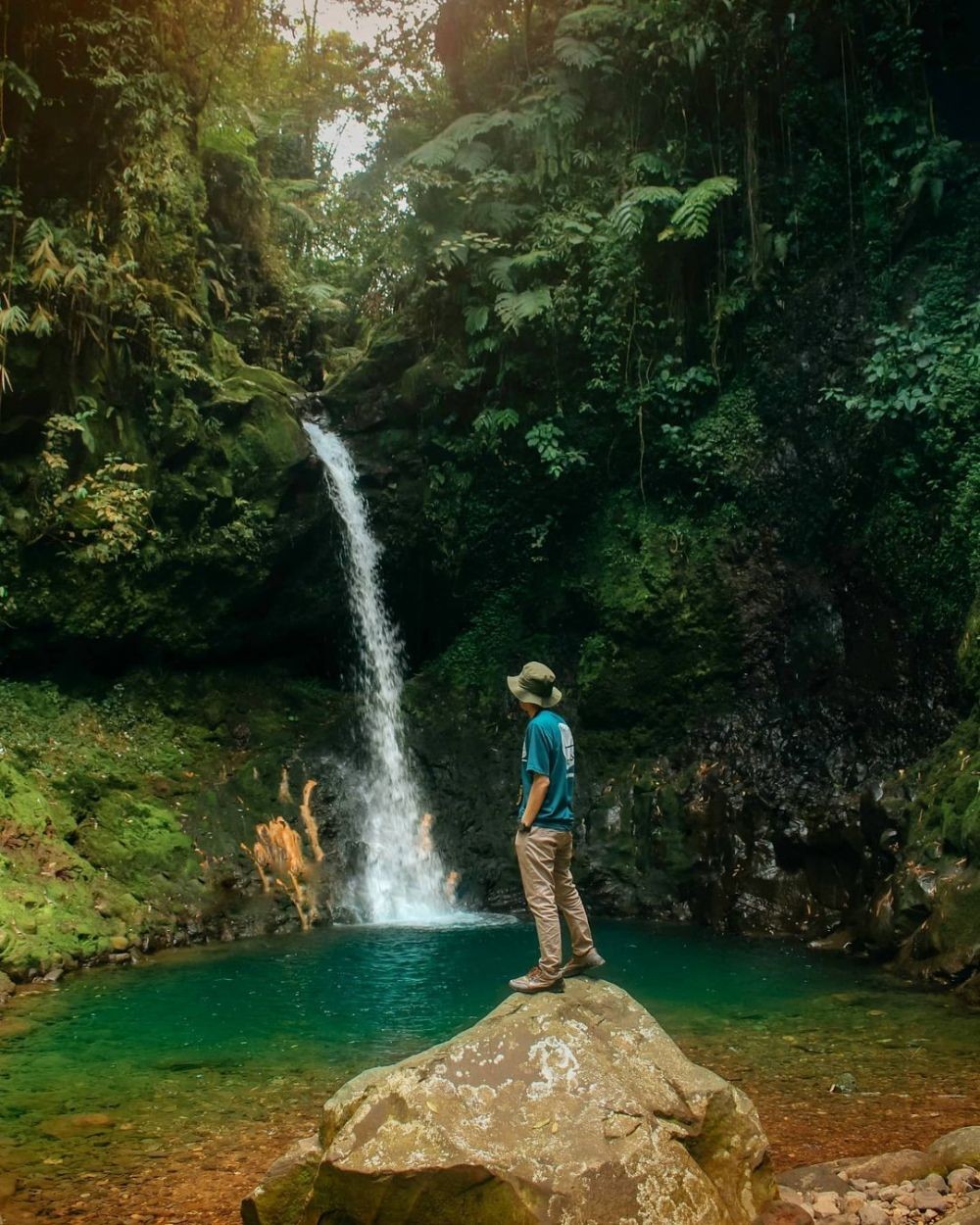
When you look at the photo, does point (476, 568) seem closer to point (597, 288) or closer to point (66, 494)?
point (597, 288)

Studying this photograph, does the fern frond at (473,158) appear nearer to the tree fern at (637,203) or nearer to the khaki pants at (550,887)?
the tree fern at (637,203)

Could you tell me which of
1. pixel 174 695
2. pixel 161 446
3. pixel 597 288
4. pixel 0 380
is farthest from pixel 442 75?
pixel 174 695

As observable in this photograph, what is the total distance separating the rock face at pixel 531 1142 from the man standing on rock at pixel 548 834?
73cm

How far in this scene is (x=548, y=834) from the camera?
16.9 ft

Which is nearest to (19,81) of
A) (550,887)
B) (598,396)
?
(598,396)

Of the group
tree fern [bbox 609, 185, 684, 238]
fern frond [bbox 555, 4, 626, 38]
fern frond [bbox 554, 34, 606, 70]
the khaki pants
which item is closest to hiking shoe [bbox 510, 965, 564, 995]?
the khaki pants

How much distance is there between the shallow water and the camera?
5004 millimetres

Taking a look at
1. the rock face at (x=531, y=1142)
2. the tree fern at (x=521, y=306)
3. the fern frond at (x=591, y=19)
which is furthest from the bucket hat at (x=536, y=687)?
the fern frond at (x=591, y=19)

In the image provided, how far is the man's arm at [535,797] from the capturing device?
5074mm

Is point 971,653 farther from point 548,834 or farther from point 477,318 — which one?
point 477,318

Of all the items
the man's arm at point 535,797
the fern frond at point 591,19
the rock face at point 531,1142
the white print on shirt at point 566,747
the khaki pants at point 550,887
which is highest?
the fern frond at point 591,19

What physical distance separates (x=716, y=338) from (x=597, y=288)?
5.81 ft

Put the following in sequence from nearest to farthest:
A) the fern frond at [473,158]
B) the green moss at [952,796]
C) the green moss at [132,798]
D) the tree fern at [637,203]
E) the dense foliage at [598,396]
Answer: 1. the green moss at [952,796]
2. the green moss at [132,798]
3. the dense foliage at [598,396]
4. the tree fern at [637,203]
5. the fern frond at [473,158]

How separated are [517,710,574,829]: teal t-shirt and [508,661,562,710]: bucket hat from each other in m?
0.15
